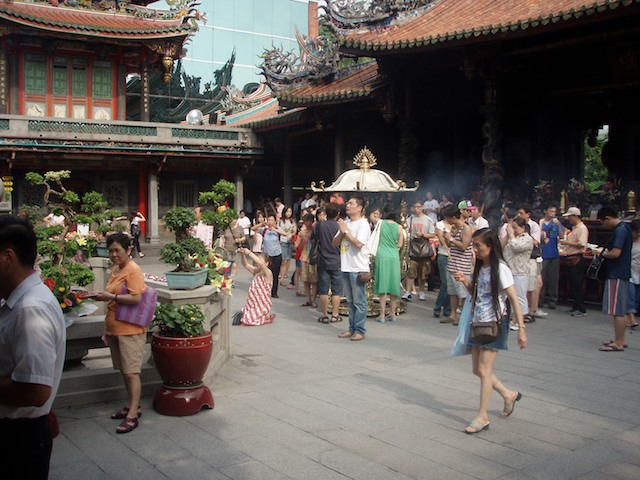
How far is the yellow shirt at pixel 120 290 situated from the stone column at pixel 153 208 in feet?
59.0

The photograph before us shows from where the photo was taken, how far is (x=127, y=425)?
4.95m

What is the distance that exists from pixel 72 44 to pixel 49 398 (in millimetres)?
23394

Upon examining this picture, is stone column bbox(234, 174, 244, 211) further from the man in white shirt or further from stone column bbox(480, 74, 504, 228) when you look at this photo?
the man in white shirt

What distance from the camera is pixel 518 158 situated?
17.3m

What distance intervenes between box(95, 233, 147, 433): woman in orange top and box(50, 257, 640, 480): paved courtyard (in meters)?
0.24

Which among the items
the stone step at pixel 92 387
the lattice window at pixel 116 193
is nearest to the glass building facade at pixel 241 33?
the lattice window at pixel 116 193

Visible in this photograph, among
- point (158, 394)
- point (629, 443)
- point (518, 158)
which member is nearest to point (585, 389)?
point (629, 443)

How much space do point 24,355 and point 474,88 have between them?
50.2 feet

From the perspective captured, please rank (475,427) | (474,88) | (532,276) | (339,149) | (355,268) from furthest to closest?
(339,149) → (474,88) → (532,276) → (355,268) → (475,427)

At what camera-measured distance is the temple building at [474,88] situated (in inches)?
514

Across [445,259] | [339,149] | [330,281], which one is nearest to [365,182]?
[445,259]

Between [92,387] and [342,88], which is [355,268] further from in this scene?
[342,88]

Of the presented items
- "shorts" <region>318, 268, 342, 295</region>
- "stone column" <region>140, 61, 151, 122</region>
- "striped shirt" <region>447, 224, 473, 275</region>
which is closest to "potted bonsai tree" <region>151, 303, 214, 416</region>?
"shorts" <region>318, 268, 342, 295</region>

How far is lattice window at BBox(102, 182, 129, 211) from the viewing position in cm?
2336
